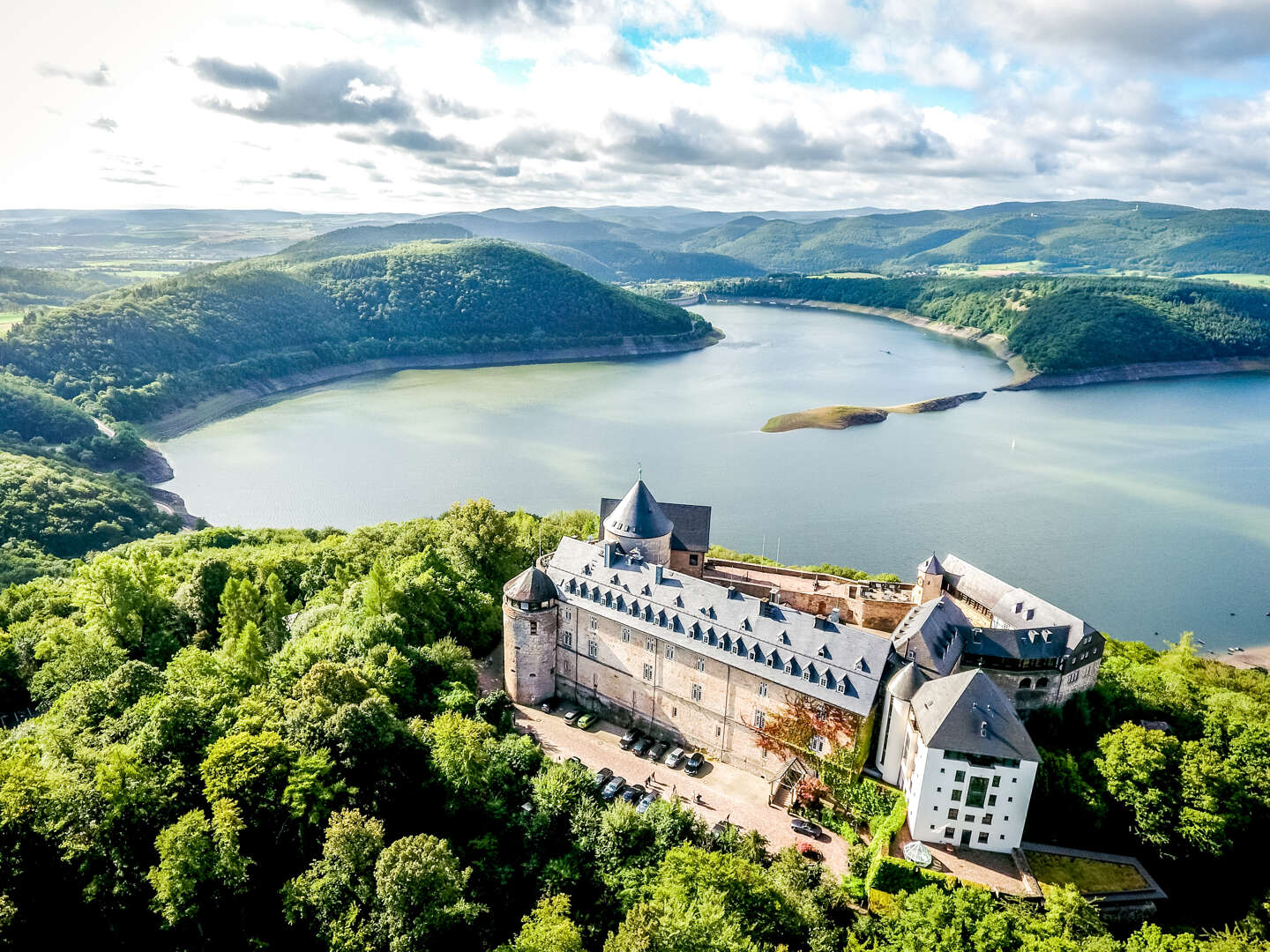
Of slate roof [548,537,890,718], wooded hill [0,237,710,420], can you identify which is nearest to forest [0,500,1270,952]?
slate roof [548,537,890,718]

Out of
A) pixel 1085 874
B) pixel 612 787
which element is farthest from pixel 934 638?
pixel 612 787

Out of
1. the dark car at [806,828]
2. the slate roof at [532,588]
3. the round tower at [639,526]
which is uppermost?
the round tower at [639,526]

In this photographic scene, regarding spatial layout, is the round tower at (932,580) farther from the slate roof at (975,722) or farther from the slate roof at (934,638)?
the slate roof at (975,722)

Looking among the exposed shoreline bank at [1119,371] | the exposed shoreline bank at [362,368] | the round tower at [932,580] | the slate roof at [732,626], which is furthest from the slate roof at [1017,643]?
the exposed shoreline bank at [1119,371]

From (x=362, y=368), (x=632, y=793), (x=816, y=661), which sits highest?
(x=816, y=661)

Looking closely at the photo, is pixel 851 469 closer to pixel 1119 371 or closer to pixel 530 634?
pixel 530 634

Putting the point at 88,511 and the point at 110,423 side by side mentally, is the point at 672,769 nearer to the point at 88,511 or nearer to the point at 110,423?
the point at 88,511
